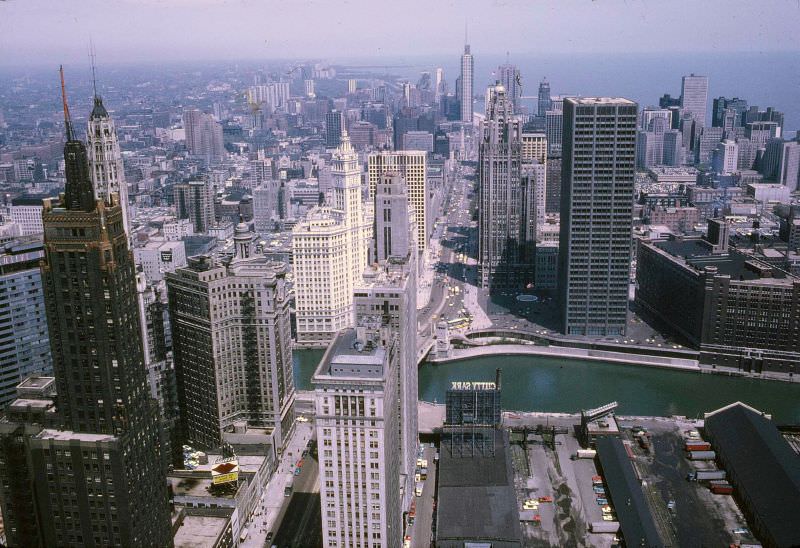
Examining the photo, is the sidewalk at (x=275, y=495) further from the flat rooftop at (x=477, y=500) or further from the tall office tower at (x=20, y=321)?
the tall office tower at (x=20, y=321)

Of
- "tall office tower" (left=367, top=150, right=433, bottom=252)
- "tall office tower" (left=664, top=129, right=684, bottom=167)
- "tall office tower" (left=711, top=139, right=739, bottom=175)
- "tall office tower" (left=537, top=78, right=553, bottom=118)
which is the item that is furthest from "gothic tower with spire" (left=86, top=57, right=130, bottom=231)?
"tall office tower" (left=537, top=78, right=553, bottom=118)

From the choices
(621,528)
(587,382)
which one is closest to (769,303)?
(587,382)

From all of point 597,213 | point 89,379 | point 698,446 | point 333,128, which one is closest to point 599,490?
point 698,446

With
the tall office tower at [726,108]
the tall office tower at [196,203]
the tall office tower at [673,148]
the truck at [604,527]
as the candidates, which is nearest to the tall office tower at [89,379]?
the truck at [604,527]

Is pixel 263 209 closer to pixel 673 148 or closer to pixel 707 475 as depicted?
pixel 707 475

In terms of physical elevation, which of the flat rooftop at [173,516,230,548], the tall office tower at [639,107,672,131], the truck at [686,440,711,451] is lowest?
the truck at [686,440,711,451]

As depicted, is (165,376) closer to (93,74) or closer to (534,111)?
(93,74)

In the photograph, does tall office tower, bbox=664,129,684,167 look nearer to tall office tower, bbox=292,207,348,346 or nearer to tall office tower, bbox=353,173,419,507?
tall office tower, bbox=292,207,348,346
